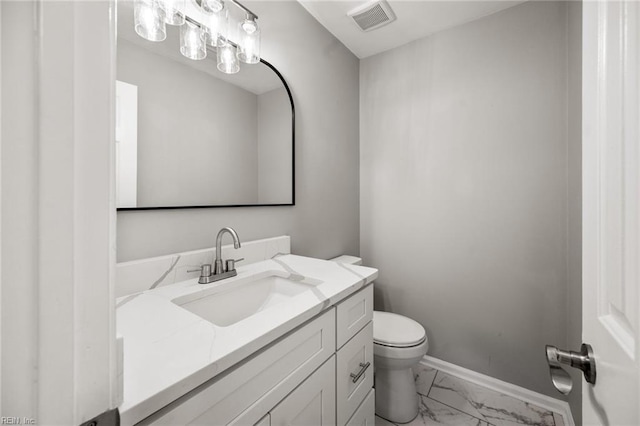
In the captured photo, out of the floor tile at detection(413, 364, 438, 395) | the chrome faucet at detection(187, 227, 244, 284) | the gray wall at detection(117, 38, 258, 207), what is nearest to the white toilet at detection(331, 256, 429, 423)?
the floor tile at detection(413, 364, 438, 395)

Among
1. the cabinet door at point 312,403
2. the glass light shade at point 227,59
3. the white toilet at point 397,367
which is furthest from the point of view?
the white toilet at point 397,367

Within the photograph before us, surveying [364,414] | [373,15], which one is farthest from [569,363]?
[373,15]

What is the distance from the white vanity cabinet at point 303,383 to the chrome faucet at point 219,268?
16.9 inches

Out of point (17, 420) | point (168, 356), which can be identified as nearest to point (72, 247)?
point (17, 420)

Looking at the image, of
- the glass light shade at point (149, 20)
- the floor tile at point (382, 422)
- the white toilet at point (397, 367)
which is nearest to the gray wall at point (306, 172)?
the glass light shade at point (149, 20)

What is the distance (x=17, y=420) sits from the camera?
239 mm

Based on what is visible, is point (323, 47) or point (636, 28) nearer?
point (636, 28)

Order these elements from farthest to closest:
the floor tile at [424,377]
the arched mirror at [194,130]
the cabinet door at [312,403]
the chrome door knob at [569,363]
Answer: the floor tile at [424,377] < the arched mirror at [194,130] < the cabinet door at [312,403] < the chrome door knob at [569,363]

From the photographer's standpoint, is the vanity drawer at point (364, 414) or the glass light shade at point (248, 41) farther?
the glass light shade at point (248, 41)

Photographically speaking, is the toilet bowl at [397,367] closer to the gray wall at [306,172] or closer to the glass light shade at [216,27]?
the gray wall at [306,172]

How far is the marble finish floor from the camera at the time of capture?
1366mm

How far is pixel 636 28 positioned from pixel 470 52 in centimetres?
167

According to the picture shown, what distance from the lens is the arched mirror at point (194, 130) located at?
0.88 metres

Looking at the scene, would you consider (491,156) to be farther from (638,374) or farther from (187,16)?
(187,16)
